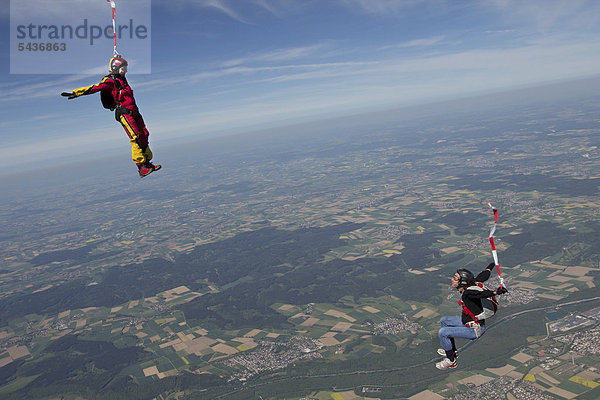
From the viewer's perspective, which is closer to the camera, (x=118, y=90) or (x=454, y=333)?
(x=118, y=90)

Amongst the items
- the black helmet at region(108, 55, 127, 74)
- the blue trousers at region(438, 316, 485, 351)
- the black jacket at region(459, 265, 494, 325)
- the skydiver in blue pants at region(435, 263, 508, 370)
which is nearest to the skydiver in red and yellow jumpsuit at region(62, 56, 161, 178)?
the black helmet at region(108, 55, 127, 74)

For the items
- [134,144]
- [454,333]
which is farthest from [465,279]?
[134,144]

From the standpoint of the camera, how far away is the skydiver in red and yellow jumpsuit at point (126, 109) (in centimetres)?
977

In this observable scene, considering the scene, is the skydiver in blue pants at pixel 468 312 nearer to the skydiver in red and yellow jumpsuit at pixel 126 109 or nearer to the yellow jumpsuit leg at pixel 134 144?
the skydiver in red and yellow jumpsuit at pixel 126 109

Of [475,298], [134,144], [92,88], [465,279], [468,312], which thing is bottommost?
[468,312]

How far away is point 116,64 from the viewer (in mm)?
9617

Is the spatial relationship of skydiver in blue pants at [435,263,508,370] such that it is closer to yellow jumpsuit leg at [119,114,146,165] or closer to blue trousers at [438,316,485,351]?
blue trousers at [438,316,485,351]

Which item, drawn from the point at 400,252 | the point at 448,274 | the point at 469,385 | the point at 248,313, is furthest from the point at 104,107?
the point at 400,252

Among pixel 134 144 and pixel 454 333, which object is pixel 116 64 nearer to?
pixel 134 144

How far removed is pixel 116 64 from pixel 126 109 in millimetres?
1224

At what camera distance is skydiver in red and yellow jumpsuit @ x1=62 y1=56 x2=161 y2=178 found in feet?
32.0

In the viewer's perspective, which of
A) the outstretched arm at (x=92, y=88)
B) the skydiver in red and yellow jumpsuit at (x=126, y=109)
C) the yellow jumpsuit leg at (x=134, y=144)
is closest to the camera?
the outstretched arm at (x=92, y=88)

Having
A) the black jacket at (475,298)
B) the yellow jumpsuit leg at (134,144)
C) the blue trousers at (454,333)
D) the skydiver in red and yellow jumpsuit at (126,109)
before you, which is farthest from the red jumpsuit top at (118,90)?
the blue trousers at (454,333)

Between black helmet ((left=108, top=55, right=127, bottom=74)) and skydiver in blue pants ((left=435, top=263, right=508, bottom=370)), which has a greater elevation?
black helmet ((left=108, top=55, right=127, bottom=74))
